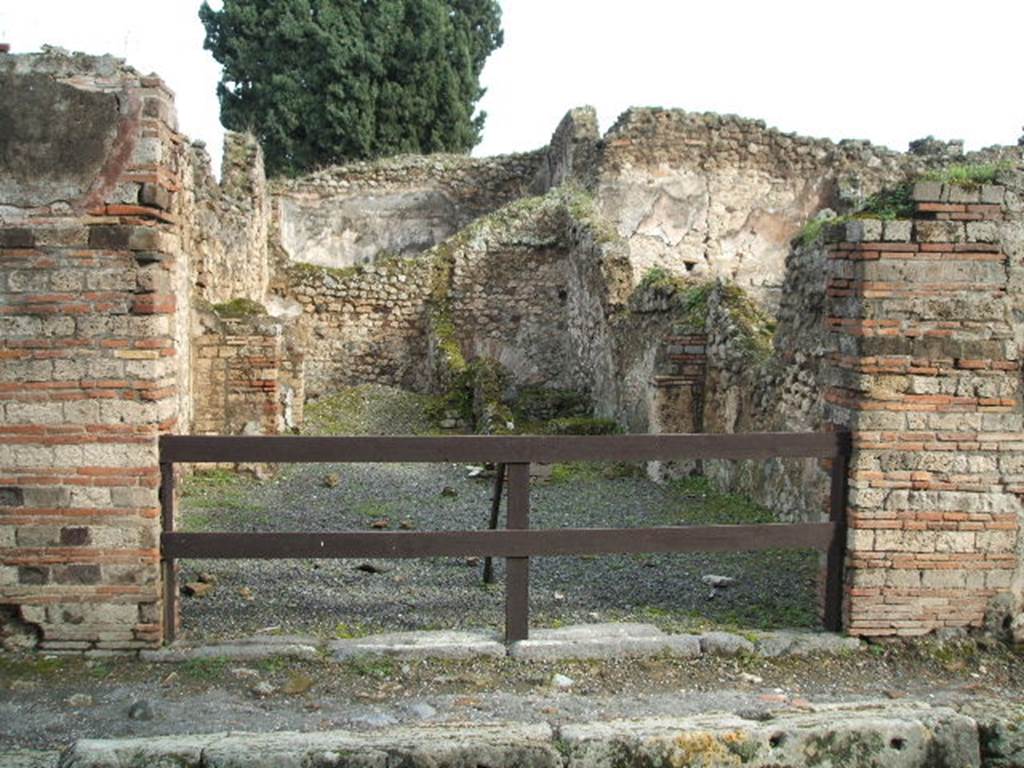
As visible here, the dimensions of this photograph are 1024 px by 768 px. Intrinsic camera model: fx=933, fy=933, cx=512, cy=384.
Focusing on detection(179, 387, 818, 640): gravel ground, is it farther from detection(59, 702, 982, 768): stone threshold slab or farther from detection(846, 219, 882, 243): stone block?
detection(846, 219, 882, 243): stone block

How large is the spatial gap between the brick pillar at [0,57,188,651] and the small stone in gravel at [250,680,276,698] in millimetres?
751

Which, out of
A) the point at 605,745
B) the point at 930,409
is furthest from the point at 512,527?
the point at 930,409

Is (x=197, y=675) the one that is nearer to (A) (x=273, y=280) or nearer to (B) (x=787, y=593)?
(B) (x=787, y=593)

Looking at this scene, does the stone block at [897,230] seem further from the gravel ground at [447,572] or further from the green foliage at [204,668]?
the green foliage at [204,668]

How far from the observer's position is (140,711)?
4.24 metres

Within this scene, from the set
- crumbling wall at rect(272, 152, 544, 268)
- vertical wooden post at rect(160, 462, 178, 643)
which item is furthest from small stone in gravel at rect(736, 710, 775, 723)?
crumbling wall at rect(272, 152, 544, 268)

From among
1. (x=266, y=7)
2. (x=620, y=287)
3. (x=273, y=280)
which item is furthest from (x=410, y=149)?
(x=620, y=287)

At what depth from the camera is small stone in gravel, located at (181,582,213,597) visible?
19.2 feet

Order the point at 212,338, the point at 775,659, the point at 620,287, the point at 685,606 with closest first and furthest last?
the point at 775,659 → the point at 685,606 → the point at 212,338 → the point at 620,287

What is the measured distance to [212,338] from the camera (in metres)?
10.2

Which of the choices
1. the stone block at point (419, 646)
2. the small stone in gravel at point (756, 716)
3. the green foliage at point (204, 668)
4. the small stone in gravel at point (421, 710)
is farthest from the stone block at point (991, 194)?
the green foliage at point (204, 668)

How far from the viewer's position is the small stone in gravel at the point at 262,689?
4.49 m

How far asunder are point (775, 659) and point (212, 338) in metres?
7.28

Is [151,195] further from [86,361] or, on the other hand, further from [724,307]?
[724,307]
